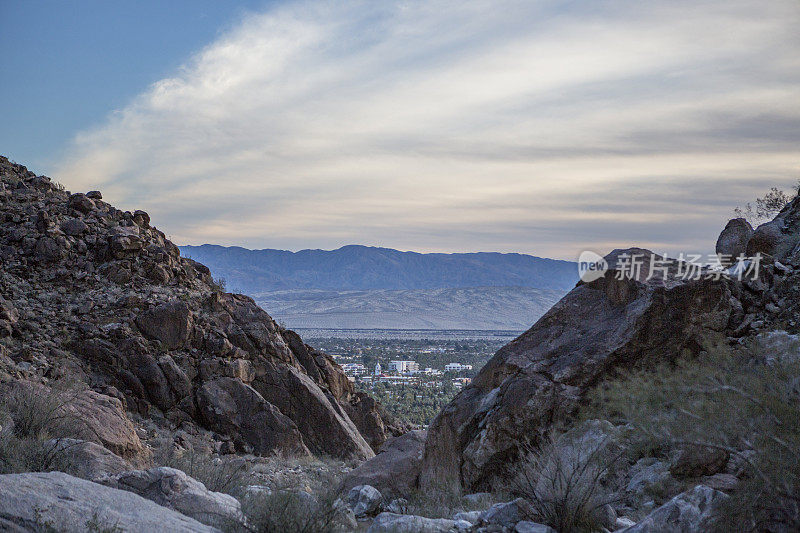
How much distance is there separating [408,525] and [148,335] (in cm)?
1706

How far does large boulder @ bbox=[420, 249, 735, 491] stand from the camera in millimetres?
13727

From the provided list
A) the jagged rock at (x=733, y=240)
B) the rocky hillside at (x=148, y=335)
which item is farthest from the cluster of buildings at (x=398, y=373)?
the jagged rock at (x=733, y=240)

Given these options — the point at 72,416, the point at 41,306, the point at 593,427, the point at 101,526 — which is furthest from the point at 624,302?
the point at 41,306

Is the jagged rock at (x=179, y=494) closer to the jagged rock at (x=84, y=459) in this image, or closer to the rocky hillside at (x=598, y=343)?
the jagged rock at (x=84, y=459)

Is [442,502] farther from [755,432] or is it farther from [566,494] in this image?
[755,432]

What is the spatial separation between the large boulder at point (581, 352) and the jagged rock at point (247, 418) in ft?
31.8

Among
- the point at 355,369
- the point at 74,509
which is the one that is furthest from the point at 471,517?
the point at 355,369

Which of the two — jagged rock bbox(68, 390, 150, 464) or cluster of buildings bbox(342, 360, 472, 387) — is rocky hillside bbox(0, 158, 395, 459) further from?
cluster of buildings bbox(342, 360, 472, 387)

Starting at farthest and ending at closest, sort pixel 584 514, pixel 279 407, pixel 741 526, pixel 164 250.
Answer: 1. pixel 164 250
2. pixel 279 407
3. pixel 584 514
4. pixel 741 526

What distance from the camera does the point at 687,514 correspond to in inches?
292

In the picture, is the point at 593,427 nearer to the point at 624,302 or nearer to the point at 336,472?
the point at 624,302

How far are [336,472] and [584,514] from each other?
49.2 ft

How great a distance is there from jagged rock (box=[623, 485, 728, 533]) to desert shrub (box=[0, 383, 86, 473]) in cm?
878

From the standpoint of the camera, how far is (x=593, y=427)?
502 inches
